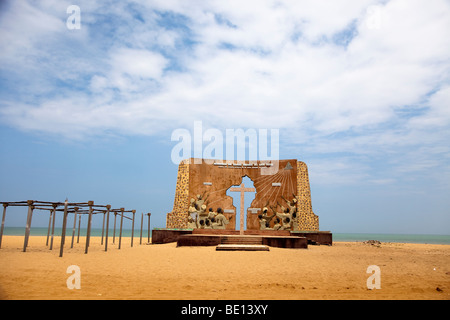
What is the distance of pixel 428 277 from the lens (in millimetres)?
9078

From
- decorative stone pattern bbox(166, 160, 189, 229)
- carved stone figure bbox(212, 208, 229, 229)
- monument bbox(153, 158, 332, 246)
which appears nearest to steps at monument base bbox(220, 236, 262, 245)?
monument bbox(153, 158, 332, 246)

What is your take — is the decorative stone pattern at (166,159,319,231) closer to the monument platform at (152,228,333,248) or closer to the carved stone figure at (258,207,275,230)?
the carved stone figure at (258,207,275,230)

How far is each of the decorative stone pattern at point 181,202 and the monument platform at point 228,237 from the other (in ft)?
7.39

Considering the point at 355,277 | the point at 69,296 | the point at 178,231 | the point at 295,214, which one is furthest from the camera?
the point at 295,214

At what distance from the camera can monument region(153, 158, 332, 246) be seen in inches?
964

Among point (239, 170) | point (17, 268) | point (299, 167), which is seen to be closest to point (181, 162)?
point (239, 170)

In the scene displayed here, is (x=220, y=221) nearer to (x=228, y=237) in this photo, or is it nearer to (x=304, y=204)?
(x=228, y=237)

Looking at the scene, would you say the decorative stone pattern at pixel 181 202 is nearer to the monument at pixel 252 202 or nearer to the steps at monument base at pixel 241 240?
the monument at pixel 252 202

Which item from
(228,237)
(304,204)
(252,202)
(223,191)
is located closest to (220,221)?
(223,191)

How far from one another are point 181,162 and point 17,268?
17126mm

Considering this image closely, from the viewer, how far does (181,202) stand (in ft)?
82.3

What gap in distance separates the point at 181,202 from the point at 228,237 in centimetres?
775
